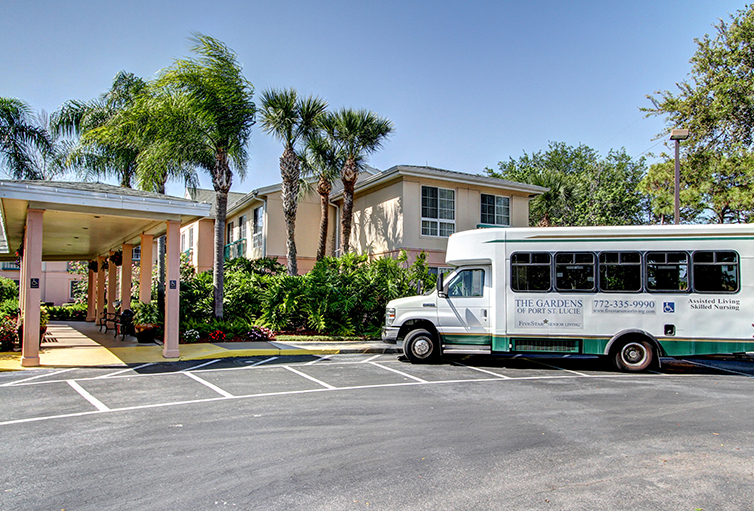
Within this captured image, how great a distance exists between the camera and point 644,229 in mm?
11219

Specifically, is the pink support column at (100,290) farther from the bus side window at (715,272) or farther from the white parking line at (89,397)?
the bus side window at (715,272)

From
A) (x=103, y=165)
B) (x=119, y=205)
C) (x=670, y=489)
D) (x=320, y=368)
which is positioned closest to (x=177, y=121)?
(x=119, y=205)

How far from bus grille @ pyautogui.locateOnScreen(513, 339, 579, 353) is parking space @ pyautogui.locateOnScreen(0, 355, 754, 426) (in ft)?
1.57

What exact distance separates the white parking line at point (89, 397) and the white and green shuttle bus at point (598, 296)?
645 cm

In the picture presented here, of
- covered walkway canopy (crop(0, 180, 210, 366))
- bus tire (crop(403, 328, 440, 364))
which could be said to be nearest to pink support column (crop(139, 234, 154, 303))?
covered walkway canopy (crop(0, 180, 210, 366))

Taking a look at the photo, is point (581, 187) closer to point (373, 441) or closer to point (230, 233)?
point (230, 233)

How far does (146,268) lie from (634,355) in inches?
569

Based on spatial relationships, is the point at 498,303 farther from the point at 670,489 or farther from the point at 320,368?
the point at 670,489

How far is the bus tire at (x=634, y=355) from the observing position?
11070 mm

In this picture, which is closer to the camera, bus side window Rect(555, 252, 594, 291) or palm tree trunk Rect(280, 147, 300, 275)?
bus side window Rect(555, 252, 594, 291)

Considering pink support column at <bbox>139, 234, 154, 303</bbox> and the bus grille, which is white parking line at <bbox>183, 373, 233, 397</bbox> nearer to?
the bus grille

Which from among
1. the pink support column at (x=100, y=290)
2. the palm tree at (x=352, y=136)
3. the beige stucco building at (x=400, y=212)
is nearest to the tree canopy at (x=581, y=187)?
the beige stucco building at (x=400, y=212)

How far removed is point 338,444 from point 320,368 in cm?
549

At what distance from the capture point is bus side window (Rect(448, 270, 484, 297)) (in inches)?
468
